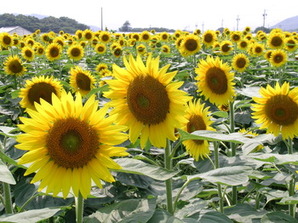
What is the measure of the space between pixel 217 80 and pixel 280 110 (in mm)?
710

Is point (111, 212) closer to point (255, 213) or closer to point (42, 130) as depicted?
point (42, 130)

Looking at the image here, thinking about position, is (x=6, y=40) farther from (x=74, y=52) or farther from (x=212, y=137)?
(x=212, y=137)

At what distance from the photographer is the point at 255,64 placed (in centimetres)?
938

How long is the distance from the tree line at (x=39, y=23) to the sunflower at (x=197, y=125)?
2856 cm

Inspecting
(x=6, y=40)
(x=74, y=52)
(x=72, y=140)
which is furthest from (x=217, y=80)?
(x=6, y=40)

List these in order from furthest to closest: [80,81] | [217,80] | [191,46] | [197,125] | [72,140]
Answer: [191,46], [80,81], [217,80], [197,125], [72,140]

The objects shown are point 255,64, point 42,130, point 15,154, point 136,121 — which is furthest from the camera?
point 255,64

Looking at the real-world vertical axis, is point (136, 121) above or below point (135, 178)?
above

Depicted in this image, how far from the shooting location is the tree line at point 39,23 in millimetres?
31603

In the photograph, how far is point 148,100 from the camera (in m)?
1.75

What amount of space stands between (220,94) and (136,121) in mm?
1461

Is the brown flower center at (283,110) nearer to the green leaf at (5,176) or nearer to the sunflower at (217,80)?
the sunflower at (217,80)

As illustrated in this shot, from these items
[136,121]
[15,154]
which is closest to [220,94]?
[136,121]

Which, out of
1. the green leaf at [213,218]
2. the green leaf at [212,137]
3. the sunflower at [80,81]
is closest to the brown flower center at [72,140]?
the green leaf at [212,137]
